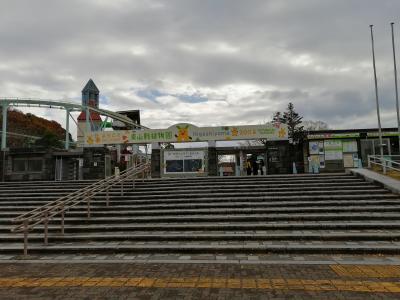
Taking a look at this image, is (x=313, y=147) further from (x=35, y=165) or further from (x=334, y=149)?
(x=35, y=165)

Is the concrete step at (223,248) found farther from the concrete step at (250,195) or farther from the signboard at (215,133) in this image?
the signboard at (215,133)

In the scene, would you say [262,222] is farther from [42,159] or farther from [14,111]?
[14,111]

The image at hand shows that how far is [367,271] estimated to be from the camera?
580 centimetres

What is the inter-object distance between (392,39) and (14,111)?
228 ft

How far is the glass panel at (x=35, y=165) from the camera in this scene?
21.8 metres

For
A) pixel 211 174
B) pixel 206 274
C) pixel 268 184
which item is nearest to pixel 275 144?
pixel 211 174

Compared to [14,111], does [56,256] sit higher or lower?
lower

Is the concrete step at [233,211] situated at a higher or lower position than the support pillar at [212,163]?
lower

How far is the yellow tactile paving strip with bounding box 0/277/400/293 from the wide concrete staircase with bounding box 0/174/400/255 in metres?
1.90

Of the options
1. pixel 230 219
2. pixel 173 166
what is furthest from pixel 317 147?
pixel 230 219

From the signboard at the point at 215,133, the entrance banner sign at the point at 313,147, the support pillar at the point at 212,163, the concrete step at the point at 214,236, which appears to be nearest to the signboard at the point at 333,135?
the entrance banner sign at the point at 313,147

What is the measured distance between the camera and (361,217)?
367 inches

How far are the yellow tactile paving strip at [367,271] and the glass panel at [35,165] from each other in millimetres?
20676

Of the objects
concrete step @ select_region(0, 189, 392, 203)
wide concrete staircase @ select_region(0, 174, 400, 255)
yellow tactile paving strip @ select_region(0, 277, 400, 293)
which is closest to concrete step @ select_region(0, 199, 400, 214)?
wide concrete staircase @ select_region(0, 174, 400, 255)
